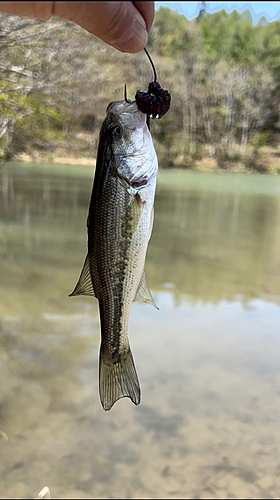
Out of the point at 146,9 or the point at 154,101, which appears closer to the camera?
the point at 146,9

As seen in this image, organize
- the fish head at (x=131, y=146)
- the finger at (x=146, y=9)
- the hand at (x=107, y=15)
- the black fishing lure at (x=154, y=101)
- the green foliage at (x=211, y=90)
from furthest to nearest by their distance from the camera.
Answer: the green foliage at (x=211, y=90) → the fish head at (x=131, y=146) → the black fishing lure at (x=154, y=101) → the finger at (x=146, y=9) → the hand at (x=107, y=15)

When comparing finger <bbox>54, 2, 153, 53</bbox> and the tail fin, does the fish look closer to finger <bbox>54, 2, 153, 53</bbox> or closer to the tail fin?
the tail fin

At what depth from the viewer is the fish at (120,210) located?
4.45ft

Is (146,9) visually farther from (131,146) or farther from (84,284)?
(84,284)

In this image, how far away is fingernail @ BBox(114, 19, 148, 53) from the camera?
1082 mm

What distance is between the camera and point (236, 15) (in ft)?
95.6

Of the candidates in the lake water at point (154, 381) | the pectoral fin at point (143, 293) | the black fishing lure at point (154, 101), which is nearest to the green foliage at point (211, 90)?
the lake water at point (154, 381)

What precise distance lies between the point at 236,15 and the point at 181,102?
26.3 ft

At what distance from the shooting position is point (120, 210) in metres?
1.38

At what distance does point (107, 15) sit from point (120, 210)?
21.9 inches

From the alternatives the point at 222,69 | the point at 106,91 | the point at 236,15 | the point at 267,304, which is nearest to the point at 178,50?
the point at 222,69

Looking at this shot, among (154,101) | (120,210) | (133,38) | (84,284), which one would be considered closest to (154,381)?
(84,284)

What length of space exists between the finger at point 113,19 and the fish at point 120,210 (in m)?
0.24

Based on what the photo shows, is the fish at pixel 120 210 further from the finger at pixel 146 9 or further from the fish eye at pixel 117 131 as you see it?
the finger at pixel 146 9
